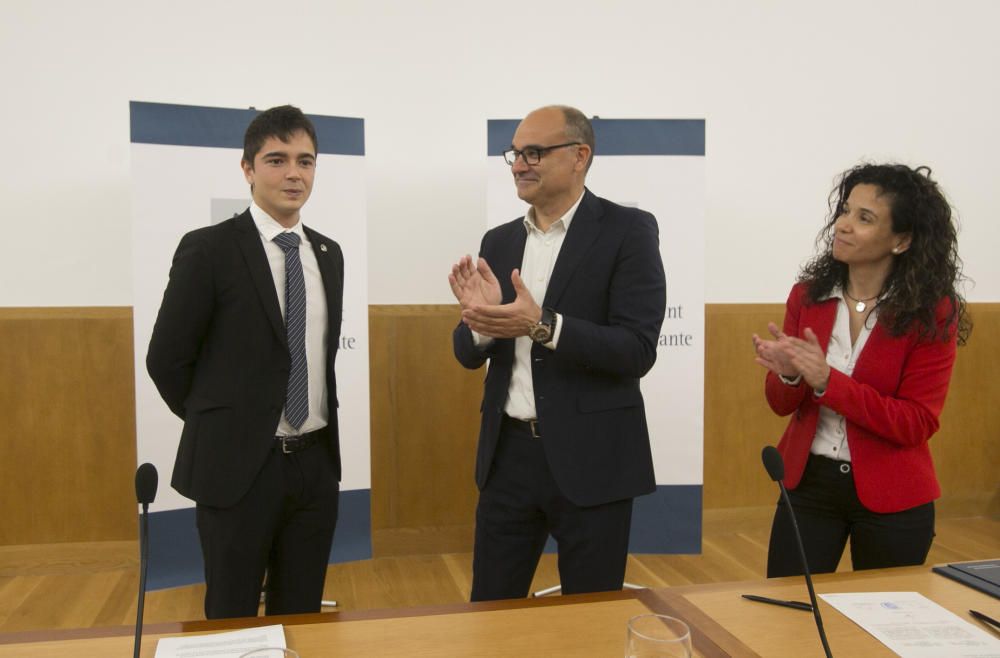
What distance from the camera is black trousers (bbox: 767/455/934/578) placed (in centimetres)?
201

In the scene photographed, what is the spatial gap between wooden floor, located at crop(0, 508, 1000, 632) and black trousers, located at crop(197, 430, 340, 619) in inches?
52.2

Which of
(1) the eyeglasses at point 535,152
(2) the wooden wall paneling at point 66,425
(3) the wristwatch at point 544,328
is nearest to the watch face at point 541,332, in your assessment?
(3) the wristwatch at point 544,328

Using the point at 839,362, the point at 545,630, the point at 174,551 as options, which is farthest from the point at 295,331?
the point at 174,551

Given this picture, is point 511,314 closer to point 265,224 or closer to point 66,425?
point 265,224

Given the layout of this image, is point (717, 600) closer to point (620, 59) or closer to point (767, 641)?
point (767, 641)

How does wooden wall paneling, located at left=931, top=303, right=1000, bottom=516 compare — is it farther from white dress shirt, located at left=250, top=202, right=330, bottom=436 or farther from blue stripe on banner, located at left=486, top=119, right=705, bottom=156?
white dress shirt, located at left=250, top=202, right=330, bottom=436

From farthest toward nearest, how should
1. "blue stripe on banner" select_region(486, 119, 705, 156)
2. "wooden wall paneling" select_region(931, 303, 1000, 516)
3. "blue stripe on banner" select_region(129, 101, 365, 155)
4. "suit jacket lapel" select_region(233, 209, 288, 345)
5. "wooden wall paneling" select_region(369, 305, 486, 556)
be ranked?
"wooden wall paneling" select_region(931, 303, 1000, 516) → "wooden wall paneling" select_region(369, 305, 486, 556) → "blue stripe on banner" select_region(486, 119, 705, 156) → "blue stripe on banner" select_region(129, 101, 365, 155) → "suit jacket lapel" select_region(233, 209, 288, 345)

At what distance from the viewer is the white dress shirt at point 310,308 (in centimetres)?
218

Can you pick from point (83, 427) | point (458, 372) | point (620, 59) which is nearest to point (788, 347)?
point (458, 372)

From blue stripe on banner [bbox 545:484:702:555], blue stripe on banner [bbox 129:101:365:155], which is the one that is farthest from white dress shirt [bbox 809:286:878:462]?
blue stripe on banner [bbox 129:101:365:155]

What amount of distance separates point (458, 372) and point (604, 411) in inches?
84.0

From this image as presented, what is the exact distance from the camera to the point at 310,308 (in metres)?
2.24

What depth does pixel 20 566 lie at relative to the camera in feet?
12.4

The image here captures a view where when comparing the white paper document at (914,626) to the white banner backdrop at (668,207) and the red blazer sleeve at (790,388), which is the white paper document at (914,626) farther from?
the white banner backdrop at (668,207)
